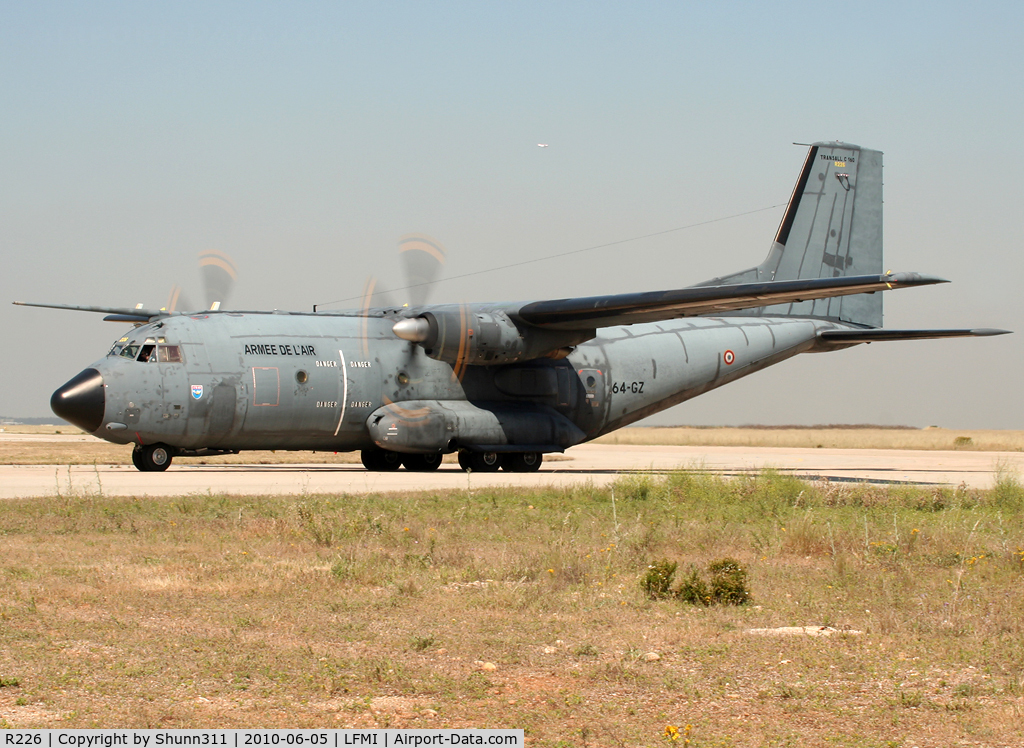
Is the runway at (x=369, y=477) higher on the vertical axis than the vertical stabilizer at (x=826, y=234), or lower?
lower

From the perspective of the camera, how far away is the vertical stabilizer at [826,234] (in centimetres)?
3186

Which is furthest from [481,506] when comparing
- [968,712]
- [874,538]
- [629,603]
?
[968,712]

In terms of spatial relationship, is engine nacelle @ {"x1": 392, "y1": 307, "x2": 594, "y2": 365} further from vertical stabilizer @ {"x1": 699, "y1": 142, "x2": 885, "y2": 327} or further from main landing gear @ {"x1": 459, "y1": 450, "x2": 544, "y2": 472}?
vertical stabilizer @ {"x1": 699, "y1": 142, "x2": 885, "y2": 327}

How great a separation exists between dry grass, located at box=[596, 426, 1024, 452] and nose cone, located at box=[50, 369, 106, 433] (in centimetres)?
3700

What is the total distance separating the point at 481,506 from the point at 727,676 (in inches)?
413

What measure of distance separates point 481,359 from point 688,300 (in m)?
5.31

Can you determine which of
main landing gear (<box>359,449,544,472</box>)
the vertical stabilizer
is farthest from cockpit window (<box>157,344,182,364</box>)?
the vertical stabilizer

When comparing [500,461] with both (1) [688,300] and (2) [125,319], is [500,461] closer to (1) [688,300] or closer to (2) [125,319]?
(1) [688,300]

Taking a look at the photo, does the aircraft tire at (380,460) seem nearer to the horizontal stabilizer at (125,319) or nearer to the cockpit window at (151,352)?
the cockpit window at (151,352)

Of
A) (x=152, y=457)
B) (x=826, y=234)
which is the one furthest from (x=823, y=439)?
(x=152, y=457)

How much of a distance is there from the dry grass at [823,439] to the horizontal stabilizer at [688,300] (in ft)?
97.5

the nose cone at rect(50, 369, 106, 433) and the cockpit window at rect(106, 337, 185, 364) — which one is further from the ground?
the cockpit window at rect(106, 337, 185, 364)

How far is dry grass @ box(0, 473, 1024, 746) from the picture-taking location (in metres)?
6.10

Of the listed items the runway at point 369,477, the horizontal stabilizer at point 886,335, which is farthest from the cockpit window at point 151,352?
the horizontal stabilizer at point 886,335
